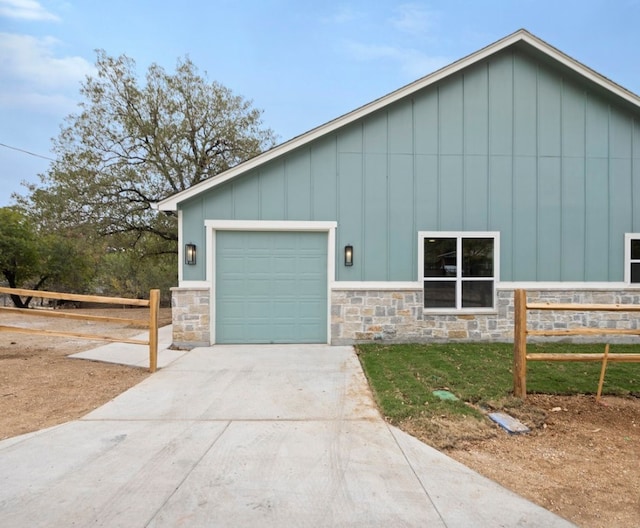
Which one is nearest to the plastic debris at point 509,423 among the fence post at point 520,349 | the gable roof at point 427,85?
the fence post at point 520,349

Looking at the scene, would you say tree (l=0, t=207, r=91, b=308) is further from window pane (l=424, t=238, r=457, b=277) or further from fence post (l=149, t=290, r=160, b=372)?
window pane (l=424, t=238, r=457, b=277)

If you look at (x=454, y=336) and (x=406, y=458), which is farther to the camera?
(x=454, y=336)

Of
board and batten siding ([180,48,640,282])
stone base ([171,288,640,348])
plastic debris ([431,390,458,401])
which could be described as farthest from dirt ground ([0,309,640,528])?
board and batten siding ([180,48,640,282])

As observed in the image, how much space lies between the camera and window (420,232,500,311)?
24.7 ft

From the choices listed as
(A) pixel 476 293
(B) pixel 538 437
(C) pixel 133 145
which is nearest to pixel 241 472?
(B) pixel 538 437

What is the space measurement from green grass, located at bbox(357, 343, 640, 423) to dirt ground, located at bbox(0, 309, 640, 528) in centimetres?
27

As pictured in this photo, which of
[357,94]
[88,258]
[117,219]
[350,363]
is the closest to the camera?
[350,363]

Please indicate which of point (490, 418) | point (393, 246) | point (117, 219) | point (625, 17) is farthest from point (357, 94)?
point (490, 418)

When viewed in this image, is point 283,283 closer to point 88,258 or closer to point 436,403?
point 436,403

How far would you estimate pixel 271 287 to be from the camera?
7430 millimetres

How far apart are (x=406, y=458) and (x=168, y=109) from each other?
13565 mm

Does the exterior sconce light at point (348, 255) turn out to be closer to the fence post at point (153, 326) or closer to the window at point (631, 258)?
the fence post at point (153, 326)

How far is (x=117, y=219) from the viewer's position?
12.4 meters

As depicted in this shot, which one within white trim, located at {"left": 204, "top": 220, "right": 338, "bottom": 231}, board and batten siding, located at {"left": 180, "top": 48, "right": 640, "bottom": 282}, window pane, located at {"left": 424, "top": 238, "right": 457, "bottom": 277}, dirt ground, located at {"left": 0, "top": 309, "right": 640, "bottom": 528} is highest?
board and batten siding, located at {"left": 180, "top": 48, "right": 640, "bottom": 282}
